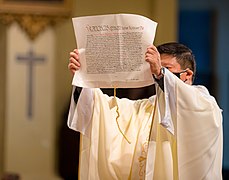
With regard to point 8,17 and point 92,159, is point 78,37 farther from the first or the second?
point 8,17

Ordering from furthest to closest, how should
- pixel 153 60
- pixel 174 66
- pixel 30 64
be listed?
pixel 30 64, pixel 174 66, pixel 153 60

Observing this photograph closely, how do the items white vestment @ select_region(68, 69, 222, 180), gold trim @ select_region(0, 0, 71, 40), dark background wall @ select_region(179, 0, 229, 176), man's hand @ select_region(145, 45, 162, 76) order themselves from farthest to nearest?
dark background wall @ select_region(179, 0, 229, 176), gold trim @ select_region(0, 0, 71, 40), white vestment @ select_region(68, 69, 222, 180), man's hand @ select_region(145, 45, 162, 76)

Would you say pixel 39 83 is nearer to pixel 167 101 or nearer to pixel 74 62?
pixel 74 62

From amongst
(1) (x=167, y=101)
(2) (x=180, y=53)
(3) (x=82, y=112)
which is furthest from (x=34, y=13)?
(1) (x=167, y=101)

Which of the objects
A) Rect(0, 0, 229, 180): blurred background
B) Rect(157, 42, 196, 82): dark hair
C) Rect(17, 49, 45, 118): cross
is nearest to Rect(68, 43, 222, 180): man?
Rect(157, 42, 196, 82): dark hair

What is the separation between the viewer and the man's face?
93.3 inches

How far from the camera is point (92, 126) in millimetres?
2496

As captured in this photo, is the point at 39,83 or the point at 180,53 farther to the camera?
the point at 39,83

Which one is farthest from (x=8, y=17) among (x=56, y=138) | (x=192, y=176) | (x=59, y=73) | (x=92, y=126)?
(x=192, y=176)

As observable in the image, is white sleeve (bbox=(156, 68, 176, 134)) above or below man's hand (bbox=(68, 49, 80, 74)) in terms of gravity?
below

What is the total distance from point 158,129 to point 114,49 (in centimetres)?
39

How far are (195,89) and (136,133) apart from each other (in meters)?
0.37

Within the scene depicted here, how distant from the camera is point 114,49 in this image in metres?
2.27

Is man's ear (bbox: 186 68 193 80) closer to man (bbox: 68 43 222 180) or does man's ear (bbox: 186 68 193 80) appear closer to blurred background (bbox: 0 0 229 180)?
man (bbox: 68 43 222 180)
